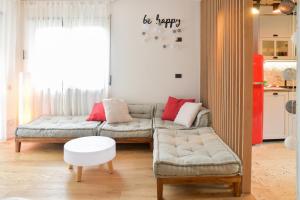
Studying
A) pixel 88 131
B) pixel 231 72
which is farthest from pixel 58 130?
pixel 231 72

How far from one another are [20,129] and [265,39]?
454 cm

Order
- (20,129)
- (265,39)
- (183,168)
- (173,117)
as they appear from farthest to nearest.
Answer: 1. (265,39)
2. (173,117)
3. (20,129)
4. (183,168)

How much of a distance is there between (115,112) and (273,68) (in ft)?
10.5

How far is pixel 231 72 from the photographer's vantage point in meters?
3.10

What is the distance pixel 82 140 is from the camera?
11.4 ft

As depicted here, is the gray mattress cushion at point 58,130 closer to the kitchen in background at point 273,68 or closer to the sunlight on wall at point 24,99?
the sunlight on wall at point 24,99

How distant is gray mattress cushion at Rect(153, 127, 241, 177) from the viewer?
2.56 m

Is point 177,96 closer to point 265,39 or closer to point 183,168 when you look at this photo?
point 265,39

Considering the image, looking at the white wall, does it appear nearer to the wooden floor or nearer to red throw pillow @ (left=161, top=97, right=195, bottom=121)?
red throw pillow @ (left=161, top=97, right=195, bottom=121)

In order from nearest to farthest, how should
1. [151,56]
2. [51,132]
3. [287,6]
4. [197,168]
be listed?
Answer: [287,6] → [197,168] → [51,132] → [151,56]

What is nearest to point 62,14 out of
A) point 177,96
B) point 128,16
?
point 128,16

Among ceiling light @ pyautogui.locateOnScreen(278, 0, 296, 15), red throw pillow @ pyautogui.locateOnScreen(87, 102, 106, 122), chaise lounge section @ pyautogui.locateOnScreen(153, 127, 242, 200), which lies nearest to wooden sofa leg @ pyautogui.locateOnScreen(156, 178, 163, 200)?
chaise lounge section @ pyautogui.locateOnScreen(153, 127, 242, 200)

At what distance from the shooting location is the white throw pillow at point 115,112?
438cm

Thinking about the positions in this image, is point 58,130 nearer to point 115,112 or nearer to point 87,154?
point 115,112
